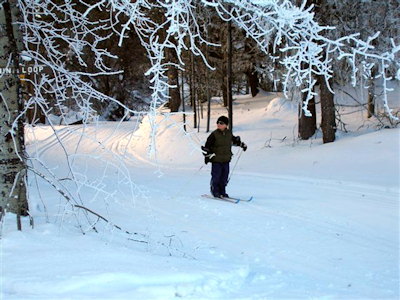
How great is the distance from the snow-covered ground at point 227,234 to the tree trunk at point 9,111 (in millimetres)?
270

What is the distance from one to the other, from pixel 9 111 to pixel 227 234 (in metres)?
3.43

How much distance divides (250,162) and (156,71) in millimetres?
10564

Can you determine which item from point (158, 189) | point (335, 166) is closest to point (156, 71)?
point (158, 189)

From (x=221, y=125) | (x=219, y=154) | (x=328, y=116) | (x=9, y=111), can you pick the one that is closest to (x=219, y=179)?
(x=219, y=154)

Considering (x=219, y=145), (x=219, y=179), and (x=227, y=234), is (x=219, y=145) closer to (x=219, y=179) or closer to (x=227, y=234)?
(x=219, y=179)

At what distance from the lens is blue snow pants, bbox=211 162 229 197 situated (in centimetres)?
898

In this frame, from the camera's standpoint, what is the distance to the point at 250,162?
13.5 m

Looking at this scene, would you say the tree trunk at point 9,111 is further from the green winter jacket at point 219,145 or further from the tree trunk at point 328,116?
the tree trunk at point 328,116

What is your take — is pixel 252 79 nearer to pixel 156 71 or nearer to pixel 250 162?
pixel 250 162

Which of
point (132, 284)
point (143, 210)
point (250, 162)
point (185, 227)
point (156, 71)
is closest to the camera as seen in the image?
point (156, 71)

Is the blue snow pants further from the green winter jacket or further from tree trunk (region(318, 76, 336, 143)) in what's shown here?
tree trunk (region(318, 76, 336, 143))

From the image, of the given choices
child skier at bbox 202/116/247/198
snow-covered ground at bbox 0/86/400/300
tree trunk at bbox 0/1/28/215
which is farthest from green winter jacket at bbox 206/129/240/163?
tree trunk at bbox 0/1/28/215

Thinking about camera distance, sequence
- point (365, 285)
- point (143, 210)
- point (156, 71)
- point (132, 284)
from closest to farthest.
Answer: point (156, 71) → point (132, 284) → point (365, 285) → point (143, 210)

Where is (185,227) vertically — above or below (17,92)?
below
